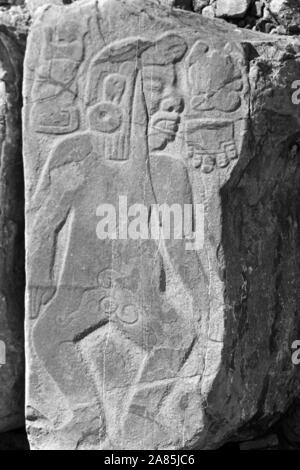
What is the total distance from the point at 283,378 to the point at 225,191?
2.65 ft

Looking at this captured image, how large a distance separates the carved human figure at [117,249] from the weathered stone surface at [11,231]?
0.19 m

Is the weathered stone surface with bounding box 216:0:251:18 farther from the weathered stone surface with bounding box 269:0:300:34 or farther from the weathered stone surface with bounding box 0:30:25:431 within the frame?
the weathered stone surface with bounding box 0:30:25:431

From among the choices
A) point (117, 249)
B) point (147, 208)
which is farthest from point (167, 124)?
point (117, 249)

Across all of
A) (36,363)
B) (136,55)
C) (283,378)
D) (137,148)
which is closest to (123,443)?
(36,363)

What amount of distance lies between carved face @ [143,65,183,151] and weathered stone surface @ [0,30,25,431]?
21.4 inches

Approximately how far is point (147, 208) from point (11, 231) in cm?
55

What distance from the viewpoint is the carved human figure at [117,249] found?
411 cm

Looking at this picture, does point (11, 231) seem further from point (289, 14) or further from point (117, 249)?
point (289, 14)

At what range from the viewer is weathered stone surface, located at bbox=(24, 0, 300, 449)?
4.08 m

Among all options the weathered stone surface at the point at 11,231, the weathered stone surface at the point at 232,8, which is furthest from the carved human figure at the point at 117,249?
the weathered stone surface at the point at 232,8

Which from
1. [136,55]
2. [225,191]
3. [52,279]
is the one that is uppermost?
[136,55]

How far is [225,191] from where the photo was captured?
4090mm

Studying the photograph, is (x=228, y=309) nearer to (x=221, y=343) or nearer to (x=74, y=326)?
(x=221, y=343)

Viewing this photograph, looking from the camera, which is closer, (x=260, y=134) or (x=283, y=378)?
(x=260, y=134)
